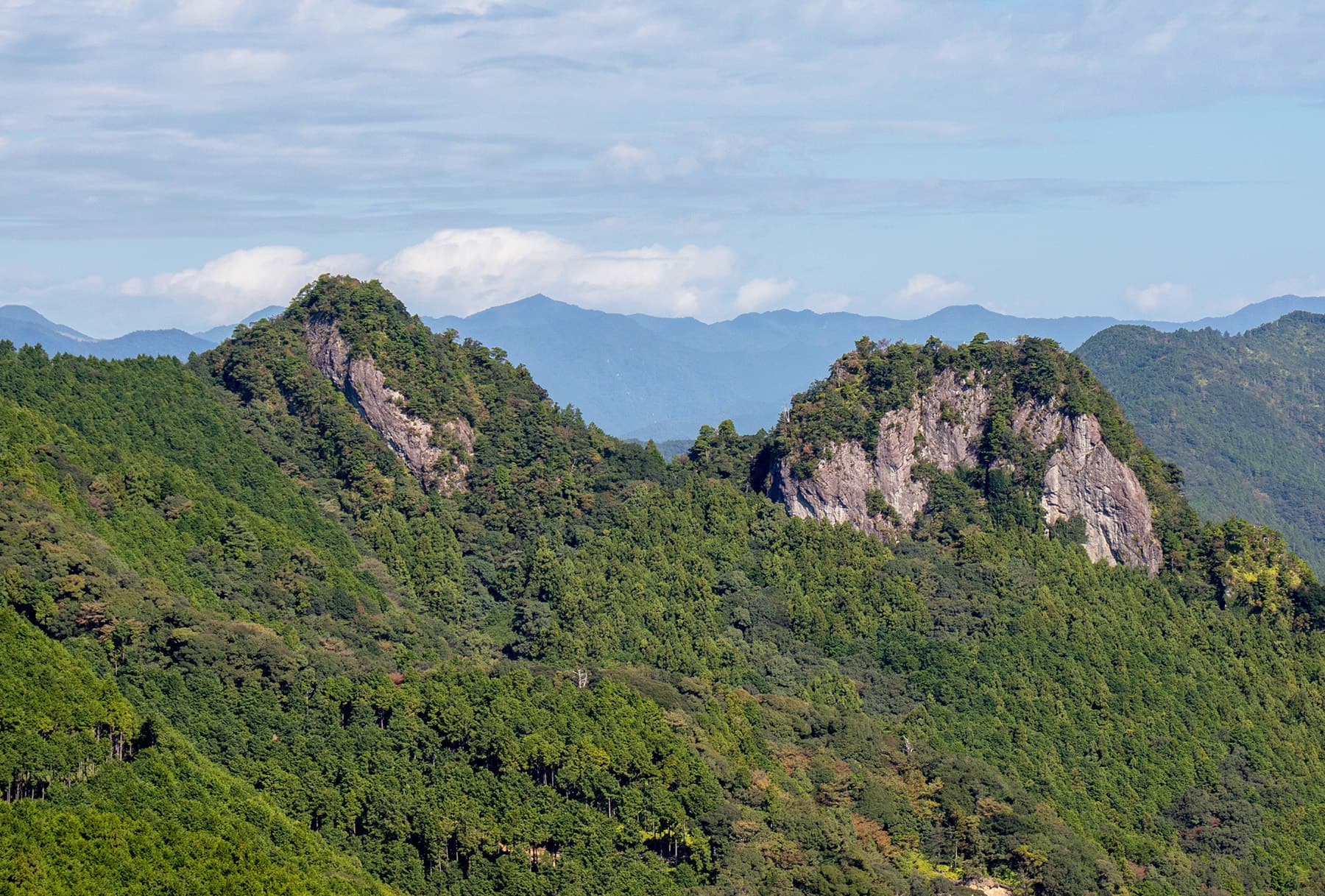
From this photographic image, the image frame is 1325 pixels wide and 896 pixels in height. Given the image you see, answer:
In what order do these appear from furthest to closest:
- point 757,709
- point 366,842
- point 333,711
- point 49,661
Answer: point 757,709, point 333,711, point 366,842, point 49,661

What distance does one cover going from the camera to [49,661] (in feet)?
189

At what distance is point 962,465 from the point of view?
108938 millimetres

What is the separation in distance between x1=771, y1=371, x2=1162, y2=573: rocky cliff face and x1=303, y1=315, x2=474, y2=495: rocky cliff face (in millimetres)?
21649

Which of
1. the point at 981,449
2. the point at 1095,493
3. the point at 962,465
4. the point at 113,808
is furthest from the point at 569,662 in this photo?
the point at 113,808

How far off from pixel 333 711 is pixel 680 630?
30.8 m

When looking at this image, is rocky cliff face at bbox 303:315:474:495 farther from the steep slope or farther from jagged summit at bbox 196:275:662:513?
the steep slope

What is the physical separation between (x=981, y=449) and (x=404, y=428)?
1517 inches

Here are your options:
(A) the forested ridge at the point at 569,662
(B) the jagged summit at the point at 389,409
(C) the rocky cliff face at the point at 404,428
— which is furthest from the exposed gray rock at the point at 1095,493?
(C) the rocky cliff face at the point at 404,428

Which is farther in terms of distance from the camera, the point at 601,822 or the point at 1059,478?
the point at 1059,478

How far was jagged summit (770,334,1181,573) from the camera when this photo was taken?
104875 mm

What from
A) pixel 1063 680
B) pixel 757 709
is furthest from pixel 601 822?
pixel 1063 680

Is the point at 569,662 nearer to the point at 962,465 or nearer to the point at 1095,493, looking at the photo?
the point at 962,465

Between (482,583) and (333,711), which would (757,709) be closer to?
(333,711)

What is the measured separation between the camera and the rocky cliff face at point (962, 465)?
104 m
